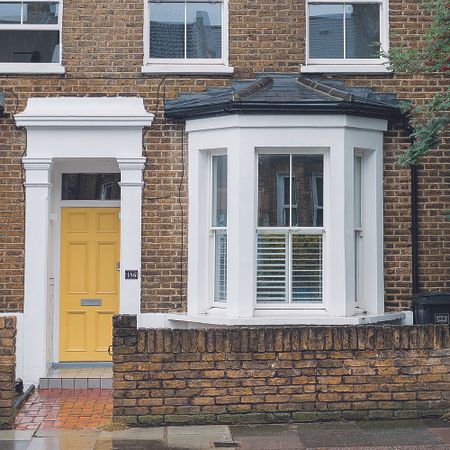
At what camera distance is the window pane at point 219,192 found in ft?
34.3

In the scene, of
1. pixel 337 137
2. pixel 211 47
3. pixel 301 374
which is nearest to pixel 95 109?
pixel 211 47

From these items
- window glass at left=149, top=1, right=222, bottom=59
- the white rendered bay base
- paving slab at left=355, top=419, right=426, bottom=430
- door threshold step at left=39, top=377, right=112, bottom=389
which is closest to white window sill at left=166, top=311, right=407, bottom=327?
the white rendered bay base

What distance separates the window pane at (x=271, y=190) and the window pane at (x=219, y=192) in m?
0.49

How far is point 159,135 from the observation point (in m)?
10.6

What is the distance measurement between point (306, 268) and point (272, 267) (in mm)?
439

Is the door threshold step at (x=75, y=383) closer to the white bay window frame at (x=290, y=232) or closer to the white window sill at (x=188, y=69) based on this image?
the white bay window frame at (x=290, y=232)

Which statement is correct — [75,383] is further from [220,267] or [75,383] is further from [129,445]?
[129,445]

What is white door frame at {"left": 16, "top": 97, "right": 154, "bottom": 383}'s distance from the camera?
34.2 feet

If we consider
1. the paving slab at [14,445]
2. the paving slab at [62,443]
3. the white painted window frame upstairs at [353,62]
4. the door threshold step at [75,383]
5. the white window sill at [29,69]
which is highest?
the white painted window frame upstairs at [353,62]

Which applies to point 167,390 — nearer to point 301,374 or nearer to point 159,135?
point 301,374

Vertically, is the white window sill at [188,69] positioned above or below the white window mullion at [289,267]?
above

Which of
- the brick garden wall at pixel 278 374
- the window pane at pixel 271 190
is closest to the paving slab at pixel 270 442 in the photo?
the brick garden wall at pixel 278 374

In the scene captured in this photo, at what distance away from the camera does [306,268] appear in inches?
405

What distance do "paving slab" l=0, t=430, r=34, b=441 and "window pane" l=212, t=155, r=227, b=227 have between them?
3.76m
